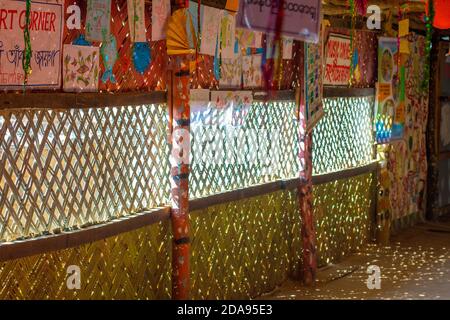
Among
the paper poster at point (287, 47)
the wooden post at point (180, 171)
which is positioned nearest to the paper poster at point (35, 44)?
the wooden post at point (180, 171)

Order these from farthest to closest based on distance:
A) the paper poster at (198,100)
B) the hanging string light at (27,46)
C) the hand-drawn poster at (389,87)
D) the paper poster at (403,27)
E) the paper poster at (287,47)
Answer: the hand-drawn poster at (389,87) → the paper poster at (403,27) → the paper poster at (287,47) → the paper poster at (198,100) → the hanging string light at (27,46)

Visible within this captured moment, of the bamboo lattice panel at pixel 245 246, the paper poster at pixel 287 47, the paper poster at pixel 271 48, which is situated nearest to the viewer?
the bamboo lattice panel at pixel 245 246

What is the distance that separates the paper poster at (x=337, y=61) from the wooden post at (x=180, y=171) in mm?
2960

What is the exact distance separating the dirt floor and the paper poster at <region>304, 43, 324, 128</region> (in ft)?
5.09

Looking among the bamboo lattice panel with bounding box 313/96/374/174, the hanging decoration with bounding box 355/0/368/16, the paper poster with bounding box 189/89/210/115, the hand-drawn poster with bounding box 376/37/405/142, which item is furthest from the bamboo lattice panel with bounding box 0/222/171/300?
the hand-drawn poster with bounding box 376/37/405/142

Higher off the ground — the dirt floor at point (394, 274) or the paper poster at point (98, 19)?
the paper poster at point (98, 19)

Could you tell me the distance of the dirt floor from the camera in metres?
8.30

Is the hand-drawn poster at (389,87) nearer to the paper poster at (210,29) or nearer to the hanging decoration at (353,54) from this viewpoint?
the hanging decoration at (353,54)

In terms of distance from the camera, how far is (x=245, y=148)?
25.7 ft

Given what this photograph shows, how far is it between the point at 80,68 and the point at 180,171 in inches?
52.0

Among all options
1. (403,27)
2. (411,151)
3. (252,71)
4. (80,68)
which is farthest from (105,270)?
(411,151)

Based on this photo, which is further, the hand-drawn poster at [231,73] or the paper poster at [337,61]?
the paper poster at [337,61]

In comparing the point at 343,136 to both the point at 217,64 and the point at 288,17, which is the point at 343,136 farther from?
the point at 288,17

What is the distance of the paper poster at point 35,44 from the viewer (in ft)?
16.4
